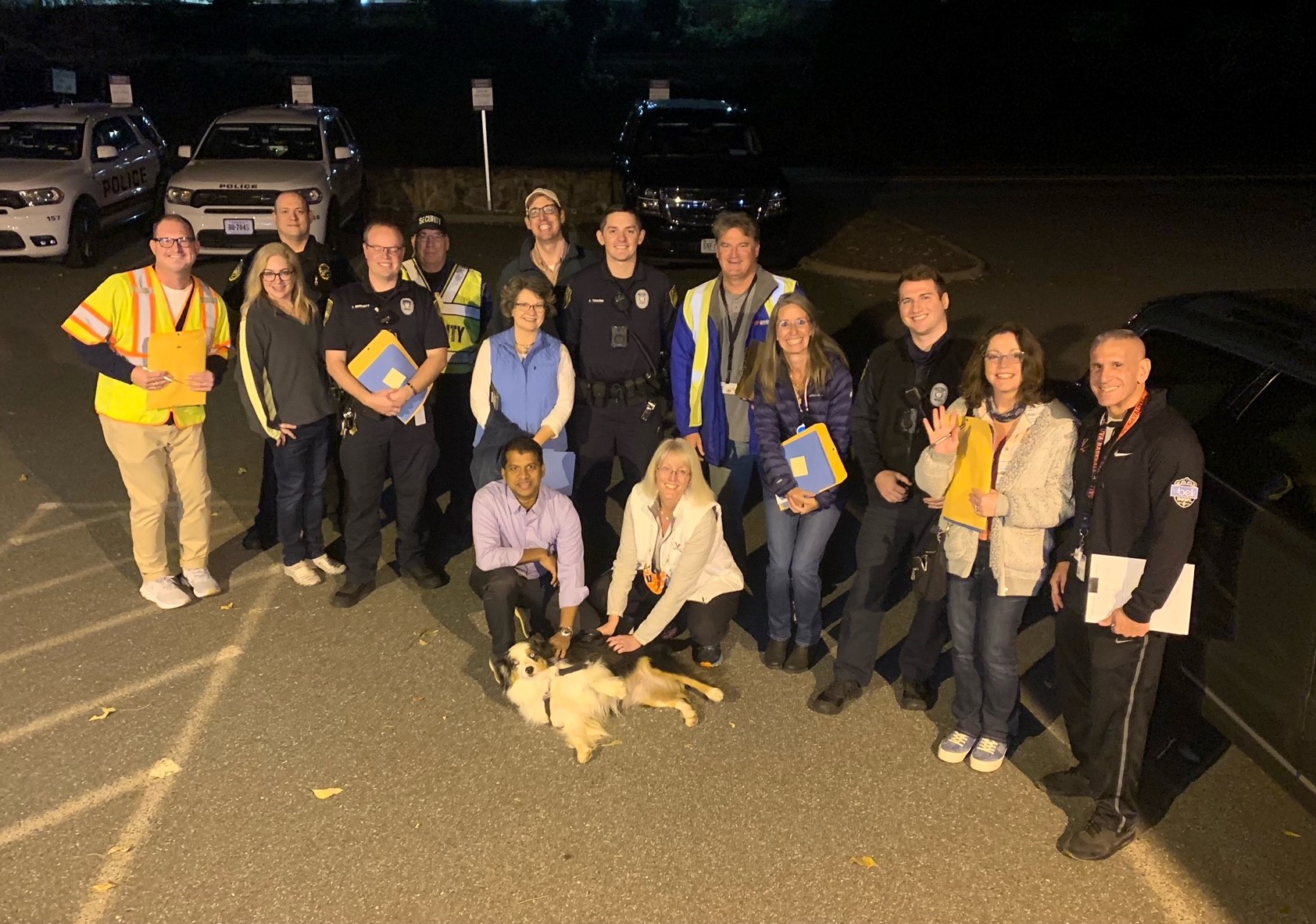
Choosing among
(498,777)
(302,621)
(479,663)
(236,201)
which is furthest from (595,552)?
(236,201)

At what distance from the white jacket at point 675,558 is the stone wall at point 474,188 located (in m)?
13.2

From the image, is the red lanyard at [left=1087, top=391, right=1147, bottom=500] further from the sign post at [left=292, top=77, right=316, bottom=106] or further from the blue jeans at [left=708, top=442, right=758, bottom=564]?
the sign post at [left=292, top=77, right=316, bottom=106]

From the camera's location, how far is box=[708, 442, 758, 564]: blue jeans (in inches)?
225

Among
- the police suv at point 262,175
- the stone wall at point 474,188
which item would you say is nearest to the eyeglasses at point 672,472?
the police suv at point 262,175

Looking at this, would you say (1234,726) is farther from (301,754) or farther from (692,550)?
(301,754)

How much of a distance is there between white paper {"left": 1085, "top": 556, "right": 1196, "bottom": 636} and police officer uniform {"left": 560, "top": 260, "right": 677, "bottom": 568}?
8.25ft

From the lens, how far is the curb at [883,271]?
13500mm

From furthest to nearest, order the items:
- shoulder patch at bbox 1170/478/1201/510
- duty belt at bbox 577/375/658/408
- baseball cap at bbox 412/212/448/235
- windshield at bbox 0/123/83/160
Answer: windshield at bbox 0/123/83/160 → baseball cap at bbox 412/212/448/235 → duty belt at bbox 577/375/658/408 → shoulder patch at bbox 1170/478/1201/510

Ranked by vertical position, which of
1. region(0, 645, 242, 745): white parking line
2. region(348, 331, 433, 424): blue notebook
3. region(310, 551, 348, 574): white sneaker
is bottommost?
region(0, 645, 242, 745): white parking line

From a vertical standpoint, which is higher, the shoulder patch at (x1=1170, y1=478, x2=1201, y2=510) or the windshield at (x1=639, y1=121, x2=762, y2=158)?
the shoulder patch at (x1=1170, y1=478, x2=1201, y2=510)

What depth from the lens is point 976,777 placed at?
4605mm

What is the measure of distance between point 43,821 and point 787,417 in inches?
134

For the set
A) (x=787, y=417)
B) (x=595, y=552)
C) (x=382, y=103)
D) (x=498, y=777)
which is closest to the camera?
(x=498, y=777)

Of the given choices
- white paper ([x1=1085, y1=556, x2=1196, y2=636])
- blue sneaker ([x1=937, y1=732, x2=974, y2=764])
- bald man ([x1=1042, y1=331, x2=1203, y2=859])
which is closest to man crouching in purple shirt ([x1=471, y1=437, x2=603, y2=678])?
blue sneaker ([x1=937, y1=732, x2=974, y2=764])
